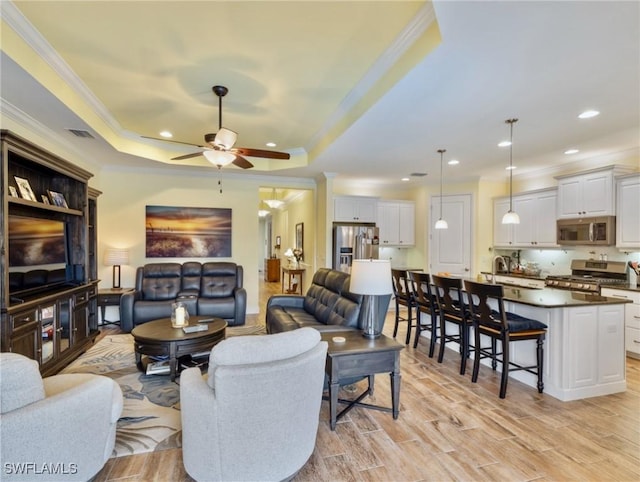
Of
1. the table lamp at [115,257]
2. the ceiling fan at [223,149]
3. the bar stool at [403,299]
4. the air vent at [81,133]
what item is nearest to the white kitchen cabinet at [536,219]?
the bar stool at [403,299]

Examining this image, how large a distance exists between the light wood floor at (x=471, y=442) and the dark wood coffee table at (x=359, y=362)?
0.25m

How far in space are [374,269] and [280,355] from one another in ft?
3.77

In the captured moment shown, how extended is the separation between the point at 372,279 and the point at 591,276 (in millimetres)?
4391

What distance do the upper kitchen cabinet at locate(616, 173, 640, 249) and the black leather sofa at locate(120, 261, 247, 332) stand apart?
5.58m

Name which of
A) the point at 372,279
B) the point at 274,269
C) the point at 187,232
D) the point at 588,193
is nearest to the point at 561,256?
the point at 588,193

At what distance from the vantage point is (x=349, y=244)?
6328mm

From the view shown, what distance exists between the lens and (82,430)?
5.79 ft

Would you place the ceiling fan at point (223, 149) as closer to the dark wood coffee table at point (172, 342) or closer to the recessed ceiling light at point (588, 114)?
the dark wood coffee table at point (172, 342)

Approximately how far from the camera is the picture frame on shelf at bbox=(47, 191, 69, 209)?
3840mm

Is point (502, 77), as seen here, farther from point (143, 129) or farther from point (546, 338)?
point (143, 129)

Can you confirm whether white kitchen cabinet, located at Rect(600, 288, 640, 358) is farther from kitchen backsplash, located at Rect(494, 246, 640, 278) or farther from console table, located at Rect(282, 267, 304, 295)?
console table, located at Rect(282, 267, 304, 295)

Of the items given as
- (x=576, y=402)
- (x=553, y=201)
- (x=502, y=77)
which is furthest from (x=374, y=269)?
(x=553, y=201)

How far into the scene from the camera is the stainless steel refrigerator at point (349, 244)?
247 inches

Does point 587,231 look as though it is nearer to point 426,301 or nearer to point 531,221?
point 531,221
